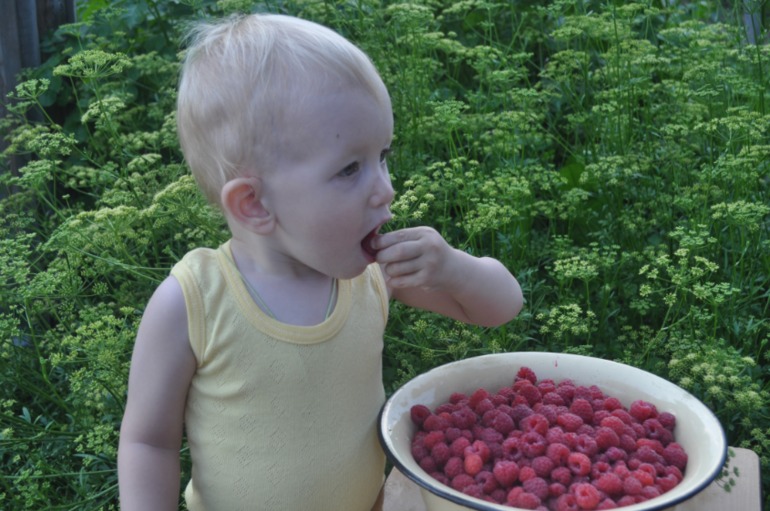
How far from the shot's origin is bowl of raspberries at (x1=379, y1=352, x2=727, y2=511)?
4.34 feet

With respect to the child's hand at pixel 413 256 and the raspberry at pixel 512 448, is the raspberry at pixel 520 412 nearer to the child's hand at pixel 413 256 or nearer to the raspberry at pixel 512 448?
the raspberry at pixel 512 448

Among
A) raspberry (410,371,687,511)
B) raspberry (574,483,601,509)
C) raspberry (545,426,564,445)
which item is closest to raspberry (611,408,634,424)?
raspberry (410,371,687,511)

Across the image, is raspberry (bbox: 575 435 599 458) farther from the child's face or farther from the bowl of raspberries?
the child's face

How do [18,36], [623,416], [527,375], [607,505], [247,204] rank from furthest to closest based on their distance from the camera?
[18,36], [527,375], [623,416], [247,204], [607,505]

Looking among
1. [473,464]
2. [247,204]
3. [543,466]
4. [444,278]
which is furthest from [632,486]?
[247,204]

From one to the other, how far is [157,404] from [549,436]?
605 millimetres

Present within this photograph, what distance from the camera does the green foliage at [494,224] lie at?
6.55ft

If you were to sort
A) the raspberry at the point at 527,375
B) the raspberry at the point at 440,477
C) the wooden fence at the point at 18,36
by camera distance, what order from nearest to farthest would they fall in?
the raspberry at the point at 440,477 → the raspberry at the point at 527,375 → the wooden fence at the point at 18,36

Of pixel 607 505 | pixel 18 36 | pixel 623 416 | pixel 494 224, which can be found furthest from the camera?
pixel 18 36

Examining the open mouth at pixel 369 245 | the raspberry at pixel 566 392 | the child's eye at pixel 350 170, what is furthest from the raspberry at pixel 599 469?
the child's eye at pixel 350 170

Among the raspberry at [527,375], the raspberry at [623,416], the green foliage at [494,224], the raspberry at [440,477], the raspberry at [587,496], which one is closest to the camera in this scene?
the raspberry at [587,496]

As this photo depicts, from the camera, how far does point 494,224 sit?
2.06 m

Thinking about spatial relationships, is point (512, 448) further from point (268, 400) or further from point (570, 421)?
point (268, 400)

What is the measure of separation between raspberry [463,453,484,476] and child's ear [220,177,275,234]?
1.50 ft
